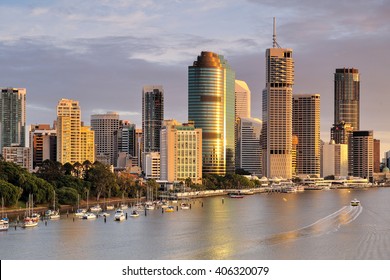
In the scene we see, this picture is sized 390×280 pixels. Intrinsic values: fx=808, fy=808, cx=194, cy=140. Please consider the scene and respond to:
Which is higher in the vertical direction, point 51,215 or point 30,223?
point 30,223

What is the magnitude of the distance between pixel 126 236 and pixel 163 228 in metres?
9.60

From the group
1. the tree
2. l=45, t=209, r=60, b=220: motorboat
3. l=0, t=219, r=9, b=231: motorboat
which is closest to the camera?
l=0, t=219, r=9, b=231: motorboat

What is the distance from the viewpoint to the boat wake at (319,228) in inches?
3063

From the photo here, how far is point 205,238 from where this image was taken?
7812cm

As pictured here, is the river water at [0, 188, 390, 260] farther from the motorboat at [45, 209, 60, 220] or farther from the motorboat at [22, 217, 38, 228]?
the motorboat at [45, 209, 60, 220]

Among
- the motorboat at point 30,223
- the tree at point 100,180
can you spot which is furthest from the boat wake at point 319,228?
the tree at point 100,180

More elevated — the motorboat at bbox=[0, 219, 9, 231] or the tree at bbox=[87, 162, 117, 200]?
the tree at bbox=[87, 162, 117, 200]

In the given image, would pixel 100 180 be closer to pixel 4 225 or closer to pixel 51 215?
pixel 51 215

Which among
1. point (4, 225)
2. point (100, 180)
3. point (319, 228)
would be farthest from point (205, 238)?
point (100, 180)

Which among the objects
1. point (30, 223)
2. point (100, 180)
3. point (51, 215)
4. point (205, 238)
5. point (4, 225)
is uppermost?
point (100, 180)

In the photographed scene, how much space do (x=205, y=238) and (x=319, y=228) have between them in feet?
53.3

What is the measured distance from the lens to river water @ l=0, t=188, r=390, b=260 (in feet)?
218

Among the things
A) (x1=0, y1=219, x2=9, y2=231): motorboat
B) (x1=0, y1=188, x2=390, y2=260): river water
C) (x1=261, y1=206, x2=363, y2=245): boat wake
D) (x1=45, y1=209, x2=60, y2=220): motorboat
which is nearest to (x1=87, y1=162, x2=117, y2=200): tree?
(x1=0, y1=188, x2=390, y2=260): river water

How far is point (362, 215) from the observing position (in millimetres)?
111688
